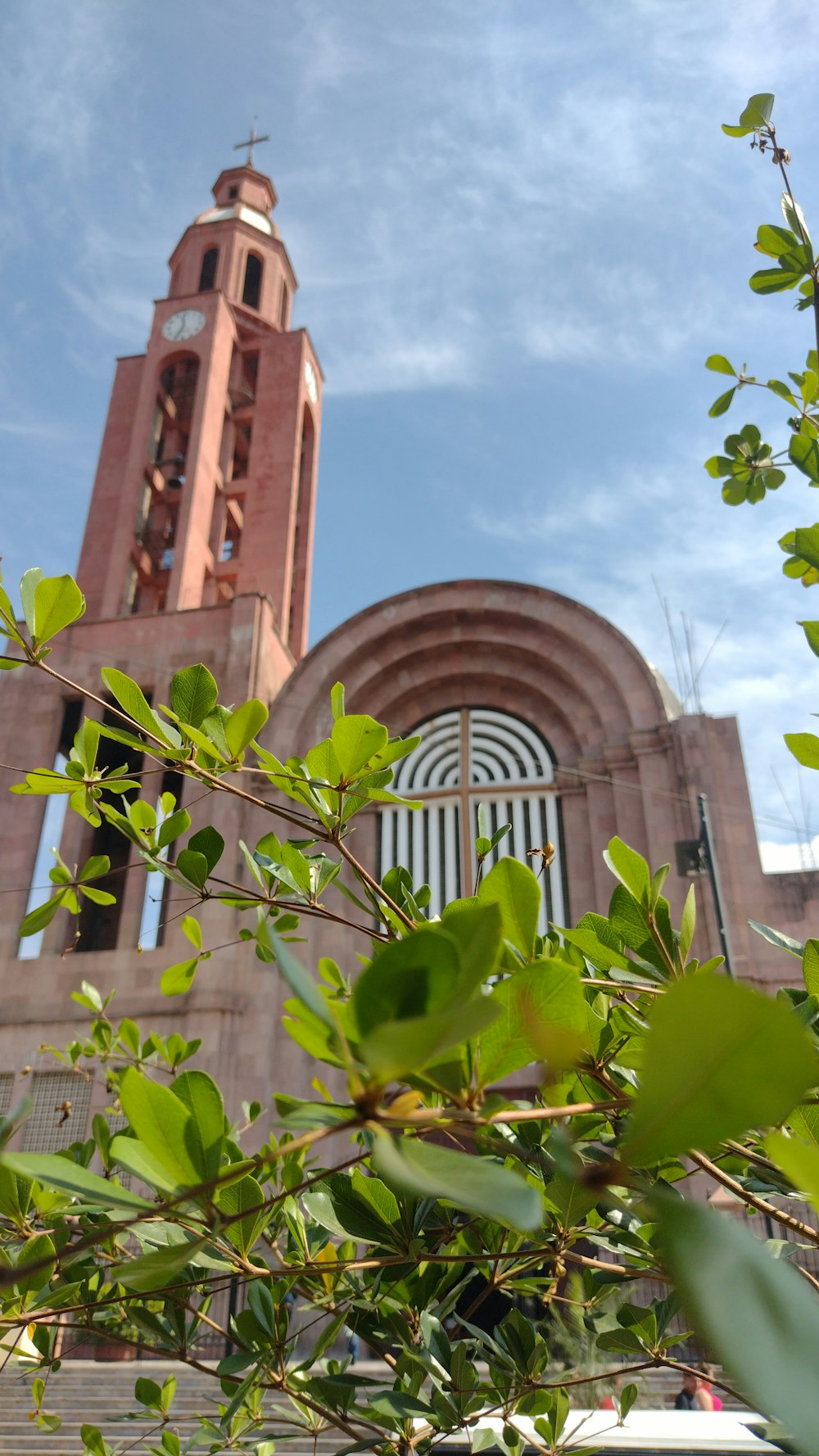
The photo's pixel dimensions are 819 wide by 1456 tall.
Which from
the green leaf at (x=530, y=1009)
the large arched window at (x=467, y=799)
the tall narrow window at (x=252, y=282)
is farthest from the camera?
the tall narrow window at (x=252, y=282)

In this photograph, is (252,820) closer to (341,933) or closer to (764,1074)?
(341,933)

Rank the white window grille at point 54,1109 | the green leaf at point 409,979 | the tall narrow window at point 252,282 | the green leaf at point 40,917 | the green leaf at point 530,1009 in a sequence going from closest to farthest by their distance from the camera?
the green leaf at point 409,979 < the green leaf at point 530,1009 < the green leaf at point 40,917 < the white window grille at point 54,1109 < the tall narrow window at point 252,282

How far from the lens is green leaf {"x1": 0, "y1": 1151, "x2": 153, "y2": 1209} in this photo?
529 millimetres

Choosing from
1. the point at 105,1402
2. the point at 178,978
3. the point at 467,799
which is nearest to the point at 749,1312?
the point at 178,978

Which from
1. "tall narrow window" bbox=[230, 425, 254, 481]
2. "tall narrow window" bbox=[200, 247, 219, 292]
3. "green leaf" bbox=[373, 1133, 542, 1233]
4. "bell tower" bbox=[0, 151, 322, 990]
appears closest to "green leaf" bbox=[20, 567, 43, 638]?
"green leaf" bbox=[373, 1133, 542, 1233]

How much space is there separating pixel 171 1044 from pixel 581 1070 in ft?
4.46

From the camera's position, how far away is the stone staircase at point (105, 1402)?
237 inches

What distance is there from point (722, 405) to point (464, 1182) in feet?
6.59

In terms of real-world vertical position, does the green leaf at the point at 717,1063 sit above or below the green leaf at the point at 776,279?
below

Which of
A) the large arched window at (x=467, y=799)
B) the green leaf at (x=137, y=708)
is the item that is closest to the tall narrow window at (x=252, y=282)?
the large arched window at (x=467, y=799)

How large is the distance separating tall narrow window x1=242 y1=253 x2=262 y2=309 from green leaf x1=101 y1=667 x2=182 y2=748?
70.0 feet

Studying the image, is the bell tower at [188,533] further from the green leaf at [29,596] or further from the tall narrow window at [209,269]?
the green leaf at [29,596]

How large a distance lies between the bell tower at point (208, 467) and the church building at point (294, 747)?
0.06 m

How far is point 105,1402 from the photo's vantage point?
7273mm
